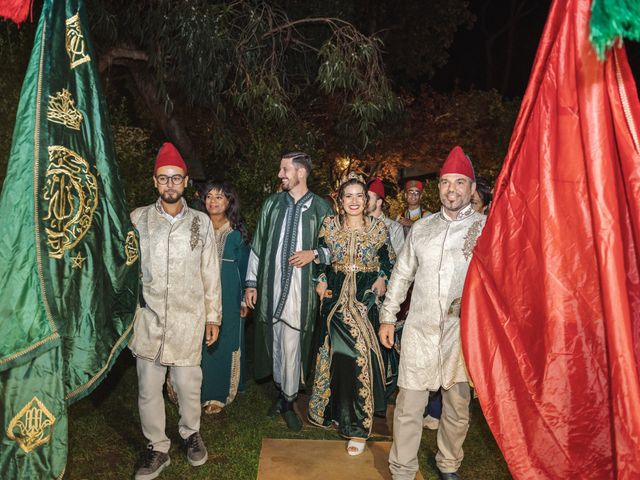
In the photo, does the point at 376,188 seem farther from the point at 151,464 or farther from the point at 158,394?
the point at 151,464

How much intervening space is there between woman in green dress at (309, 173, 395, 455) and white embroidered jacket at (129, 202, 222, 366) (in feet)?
3.72

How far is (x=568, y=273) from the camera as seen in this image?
2.55 metres

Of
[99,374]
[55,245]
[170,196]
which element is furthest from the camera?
[170,196]

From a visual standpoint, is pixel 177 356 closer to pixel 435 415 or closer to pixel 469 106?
pixel 435 415

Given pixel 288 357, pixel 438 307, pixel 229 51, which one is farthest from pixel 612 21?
pixel 229 51

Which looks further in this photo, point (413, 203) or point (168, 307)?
point (413, 203)

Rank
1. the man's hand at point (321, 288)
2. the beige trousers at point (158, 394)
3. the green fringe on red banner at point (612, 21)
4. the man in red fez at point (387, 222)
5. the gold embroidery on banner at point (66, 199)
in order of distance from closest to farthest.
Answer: the green fringe on red banner at point (612, 21), the gold embroidery on banner at point (66, 199), the beige trousers at point (158, 394), the man's hand at point (321, 288), the man in red fez at point (387, 222)

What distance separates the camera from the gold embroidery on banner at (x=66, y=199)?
268 centimetres

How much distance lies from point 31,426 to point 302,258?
2920 millimetres

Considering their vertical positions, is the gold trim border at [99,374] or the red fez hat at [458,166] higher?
the red fez hat at [458,166]

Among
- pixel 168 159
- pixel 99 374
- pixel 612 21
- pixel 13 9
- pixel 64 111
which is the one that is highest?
pixel 13 9

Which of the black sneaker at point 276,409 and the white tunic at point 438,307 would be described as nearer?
the white tunic at point 438,307

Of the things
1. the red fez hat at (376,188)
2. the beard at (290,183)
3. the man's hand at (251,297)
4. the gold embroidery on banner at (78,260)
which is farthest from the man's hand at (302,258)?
the gold embroidery on banner at (78,260)

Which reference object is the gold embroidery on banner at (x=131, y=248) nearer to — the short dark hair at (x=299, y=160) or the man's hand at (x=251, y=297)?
the man's hand at (x=251, y=297)
